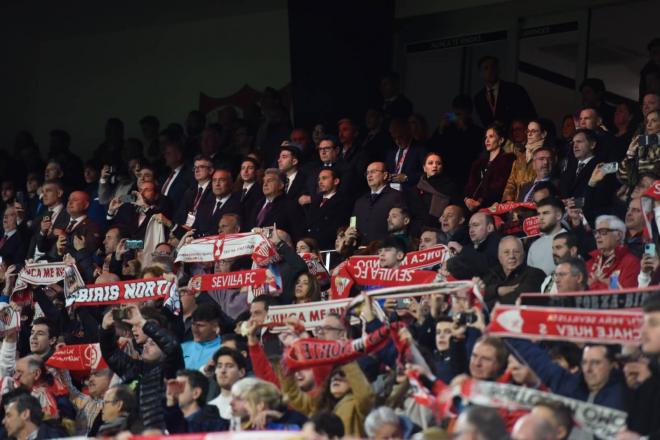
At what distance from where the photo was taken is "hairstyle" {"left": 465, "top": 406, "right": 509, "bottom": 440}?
611cm

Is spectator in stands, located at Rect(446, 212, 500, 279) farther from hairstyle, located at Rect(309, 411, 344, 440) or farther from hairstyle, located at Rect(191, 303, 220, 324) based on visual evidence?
hairstyle, located at Rect(309, 411, 344, 440)

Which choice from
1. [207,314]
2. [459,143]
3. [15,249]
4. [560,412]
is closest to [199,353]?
[207,314]

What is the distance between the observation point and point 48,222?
1327 cm

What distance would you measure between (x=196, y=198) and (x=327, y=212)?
144 cm

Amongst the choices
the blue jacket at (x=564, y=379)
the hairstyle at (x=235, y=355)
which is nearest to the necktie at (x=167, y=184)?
the hairstyle at (x=235, y=355)

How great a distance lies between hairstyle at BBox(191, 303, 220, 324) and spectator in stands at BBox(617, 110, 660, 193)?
9.62 ft

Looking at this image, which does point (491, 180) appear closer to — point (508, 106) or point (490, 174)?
point (490, 174)

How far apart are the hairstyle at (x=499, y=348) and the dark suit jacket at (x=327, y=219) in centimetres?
453

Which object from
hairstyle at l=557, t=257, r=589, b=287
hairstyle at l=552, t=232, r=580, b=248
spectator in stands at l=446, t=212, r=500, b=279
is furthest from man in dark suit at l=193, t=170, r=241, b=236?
hairstyle at l=557, t=257, r=589, b=287

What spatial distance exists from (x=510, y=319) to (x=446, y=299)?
48.8 inches

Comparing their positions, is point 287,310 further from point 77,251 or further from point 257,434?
point 77,251

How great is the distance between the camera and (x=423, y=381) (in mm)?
7492

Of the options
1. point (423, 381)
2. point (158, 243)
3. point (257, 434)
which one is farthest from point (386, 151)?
point (257, 434)

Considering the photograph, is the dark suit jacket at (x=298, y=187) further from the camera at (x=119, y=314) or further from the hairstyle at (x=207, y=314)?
the hairstyle at (x=207, y=314)
